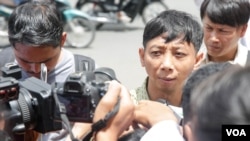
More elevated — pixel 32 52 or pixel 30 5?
pixel 30 5

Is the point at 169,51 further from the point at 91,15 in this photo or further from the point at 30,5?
the point at 91,15

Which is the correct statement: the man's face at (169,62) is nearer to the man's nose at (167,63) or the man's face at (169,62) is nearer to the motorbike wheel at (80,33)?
the man's nose at (167,63)

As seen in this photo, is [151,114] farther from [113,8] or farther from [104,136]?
[113,8]

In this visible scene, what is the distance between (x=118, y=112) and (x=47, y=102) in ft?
0.59

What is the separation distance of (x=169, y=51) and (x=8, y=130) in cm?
90

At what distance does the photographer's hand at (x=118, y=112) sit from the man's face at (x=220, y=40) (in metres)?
1.45

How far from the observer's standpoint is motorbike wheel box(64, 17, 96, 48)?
818cm

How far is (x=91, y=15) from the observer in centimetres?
912

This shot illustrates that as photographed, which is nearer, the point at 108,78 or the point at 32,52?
the point at 108,78

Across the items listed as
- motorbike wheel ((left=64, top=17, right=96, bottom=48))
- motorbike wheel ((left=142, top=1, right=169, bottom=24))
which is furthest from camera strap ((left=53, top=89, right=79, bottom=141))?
motorbike wheel ((left=142, top=1, right=169, bottom=24))

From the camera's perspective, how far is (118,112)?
142cm

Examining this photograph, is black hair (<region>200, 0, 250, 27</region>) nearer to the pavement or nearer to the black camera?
the black camera

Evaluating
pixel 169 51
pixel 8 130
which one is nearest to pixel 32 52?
pixel 169 51

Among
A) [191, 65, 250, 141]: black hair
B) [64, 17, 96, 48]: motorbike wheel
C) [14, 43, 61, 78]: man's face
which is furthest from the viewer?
[64, 17, 96, 48]: motorbike wheel
